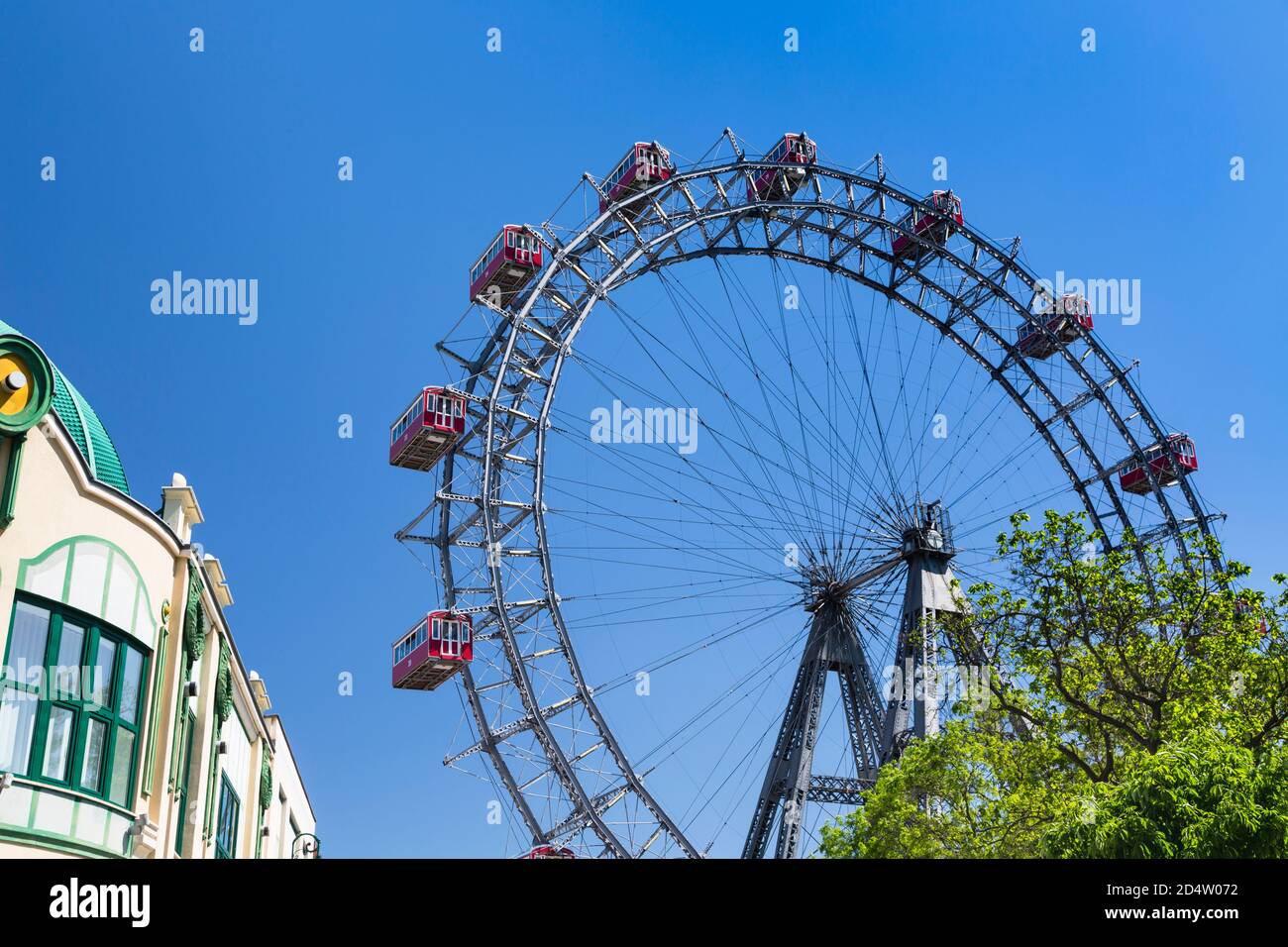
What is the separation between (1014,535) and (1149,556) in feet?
92.5

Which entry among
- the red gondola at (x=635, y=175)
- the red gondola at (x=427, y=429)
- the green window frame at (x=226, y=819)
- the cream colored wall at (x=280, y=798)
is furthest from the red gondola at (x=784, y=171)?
the green window frame at (x=226, y=819)

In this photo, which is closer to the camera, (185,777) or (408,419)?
(185,777)

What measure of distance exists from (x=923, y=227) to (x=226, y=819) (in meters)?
35.4

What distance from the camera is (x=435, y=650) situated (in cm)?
3866

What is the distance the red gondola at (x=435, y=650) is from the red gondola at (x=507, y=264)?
10.0 meters

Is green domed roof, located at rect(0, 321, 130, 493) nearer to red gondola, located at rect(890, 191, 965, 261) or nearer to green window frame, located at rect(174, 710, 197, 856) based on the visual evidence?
green window frame, located at rect(174, 710, 197, 856)

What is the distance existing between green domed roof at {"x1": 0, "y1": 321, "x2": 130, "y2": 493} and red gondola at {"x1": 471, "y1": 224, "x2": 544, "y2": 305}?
22.0m

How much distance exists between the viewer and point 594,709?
128 feet

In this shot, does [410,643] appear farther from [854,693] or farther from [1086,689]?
[1086,689]

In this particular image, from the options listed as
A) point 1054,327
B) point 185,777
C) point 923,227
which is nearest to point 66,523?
point 185,777

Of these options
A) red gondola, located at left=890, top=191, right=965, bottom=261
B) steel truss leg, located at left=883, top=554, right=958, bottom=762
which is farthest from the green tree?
red gondola, located at left=890, top=191, right=965, bottom=261

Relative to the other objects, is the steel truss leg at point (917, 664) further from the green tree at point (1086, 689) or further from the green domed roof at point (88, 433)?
the green domed roof at point (88, 433)

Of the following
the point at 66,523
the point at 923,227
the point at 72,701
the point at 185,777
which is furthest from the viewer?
the point at 923,227

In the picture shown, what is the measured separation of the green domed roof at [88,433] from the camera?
2050 cm
